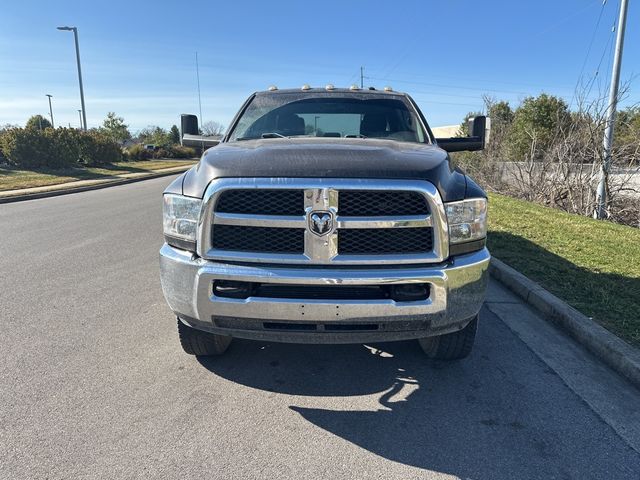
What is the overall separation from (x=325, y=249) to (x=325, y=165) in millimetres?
482

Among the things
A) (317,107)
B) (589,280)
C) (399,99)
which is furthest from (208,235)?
(589,280)

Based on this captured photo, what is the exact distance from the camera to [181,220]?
2.73m

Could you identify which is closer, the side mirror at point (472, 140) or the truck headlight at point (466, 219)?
the truck headlight at point (466, 219)

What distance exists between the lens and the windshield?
411 centimetres

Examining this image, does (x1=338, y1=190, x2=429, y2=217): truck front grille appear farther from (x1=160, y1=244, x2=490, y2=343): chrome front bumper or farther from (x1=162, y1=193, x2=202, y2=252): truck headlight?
(x1=162, y1=193, x2=202, y2=252): truck headlight

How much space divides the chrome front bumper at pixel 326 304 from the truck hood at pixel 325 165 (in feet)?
1.48

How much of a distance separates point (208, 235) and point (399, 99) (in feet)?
9.00

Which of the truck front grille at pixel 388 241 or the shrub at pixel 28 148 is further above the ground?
the shrub at pixel 28 148

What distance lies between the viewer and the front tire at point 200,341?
10.2 feet

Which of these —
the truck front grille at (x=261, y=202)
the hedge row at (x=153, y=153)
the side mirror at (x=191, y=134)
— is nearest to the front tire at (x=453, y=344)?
the truck front grille at (x=261, y=202)

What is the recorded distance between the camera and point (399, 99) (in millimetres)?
4516

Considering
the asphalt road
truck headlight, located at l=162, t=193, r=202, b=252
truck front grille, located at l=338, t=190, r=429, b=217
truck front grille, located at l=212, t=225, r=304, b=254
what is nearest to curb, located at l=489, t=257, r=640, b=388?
the asphalt road

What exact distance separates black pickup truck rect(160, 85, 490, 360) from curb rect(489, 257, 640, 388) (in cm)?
138

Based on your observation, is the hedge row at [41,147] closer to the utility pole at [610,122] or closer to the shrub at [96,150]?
the shrub at [96,150]
